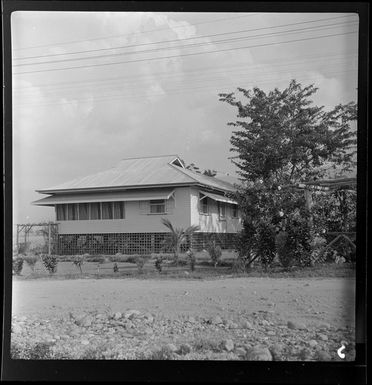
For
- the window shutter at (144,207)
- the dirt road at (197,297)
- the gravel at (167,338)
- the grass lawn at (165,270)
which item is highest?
the window shutter at (144,207)

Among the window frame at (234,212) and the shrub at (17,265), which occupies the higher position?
the window frame at (234,212)

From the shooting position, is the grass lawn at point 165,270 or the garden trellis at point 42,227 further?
the grass lawn at point 165,270

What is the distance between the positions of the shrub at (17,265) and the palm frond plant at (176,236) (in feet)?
4.18

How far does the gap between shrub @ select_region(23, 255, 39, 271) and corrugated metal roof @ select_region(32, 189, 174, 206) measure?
0.46 m

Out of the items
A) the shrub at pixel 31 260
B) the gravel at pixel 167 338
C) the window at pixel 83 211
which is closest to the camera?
the gravel at pixel 167 338

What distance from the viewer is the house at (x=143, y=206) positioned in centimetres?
473

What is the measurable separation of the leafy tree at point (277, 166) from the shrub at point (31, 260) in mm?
1795

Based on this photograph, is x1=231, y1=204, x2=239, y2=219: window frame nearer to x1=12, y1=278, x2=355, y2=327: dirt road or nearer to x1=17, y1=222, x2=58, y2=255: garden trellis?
x1=12, y1=278, x2=355, y2=327: dirt road

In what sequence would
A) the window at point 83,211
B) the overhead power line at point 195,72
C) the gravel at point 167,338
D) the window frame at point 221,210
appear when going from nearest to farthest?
the gravel at point 167,338 < the overhead power line at point 195,72 < the window frame at point 221,210 < the window at point 83,211

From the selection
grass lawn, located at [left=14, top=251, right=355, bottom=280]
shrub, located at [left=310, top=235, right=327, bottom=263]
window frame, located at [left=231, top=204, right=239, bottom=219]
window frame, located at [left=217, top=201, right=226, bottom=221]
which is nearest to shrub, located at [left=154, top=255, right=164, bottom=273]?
grass lawn, located at [left=14, top=251, right=355, bottom=280]

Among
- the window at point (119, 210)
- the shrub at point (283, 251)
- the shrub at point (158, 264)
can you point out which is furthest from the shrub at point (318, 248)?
the window at point (119, 210)

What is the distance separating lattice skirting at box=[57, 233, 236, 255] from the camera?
4746mm

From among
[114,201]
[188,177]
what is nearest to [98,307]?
[114,201]

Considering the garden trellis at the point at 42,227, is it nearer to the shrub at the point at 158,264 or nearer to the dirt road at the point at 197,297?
the dirt road at the point at 197,297
